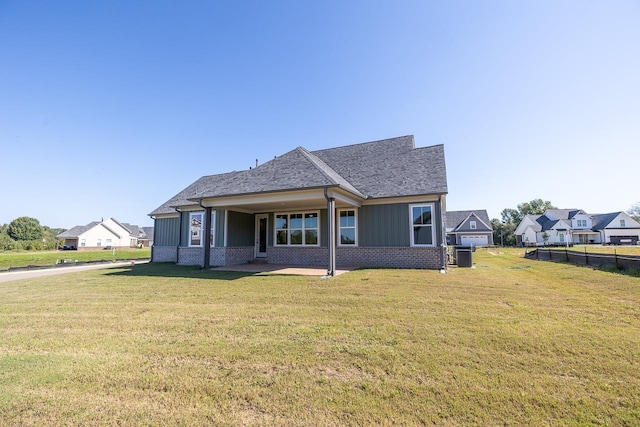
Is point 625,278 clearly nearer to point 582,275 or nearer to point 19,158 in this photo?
point 582,275

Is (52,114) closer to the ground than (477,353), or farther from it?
farther from it

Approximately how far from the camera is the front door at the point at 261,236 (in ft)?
49.7

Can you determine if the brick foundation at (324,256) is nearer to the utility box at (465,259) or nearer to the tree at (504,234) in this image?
the utility box at (465,259)

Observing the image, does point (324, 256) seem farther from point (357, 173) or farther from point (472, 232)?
point (472, 232)

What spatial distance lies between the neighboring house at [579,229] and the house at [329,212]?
164 feet

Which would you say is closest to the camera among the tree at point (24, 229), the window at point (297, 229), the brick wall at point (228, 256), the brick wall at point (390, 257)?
the brick wall at point (390, 257)

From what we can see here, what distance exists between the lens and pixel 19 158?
15.4 m

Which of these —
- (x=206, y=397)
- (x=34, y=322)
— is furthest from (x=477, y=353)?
(x=34, y=322)

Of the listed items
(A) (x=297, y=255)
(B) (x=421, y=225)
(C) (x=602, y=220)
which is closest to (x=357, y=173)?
(B) (x=421, y=225)

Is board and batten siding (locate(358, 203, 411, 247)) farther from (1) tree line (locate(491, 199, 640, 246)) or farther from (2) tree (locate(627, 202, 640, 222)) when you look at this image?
(2) tree (locate(627, 202, 640, 222))

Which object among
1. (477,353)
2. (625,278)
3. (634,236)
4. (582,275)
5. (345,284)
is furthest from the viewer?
(634,236)

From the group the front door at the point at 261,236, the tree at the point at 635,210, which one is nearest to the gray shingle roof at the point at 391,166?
the front door at the point at 261,236

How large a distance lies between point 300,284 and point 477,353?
5.45 meters

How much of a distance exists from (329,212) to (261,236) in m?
6.90
